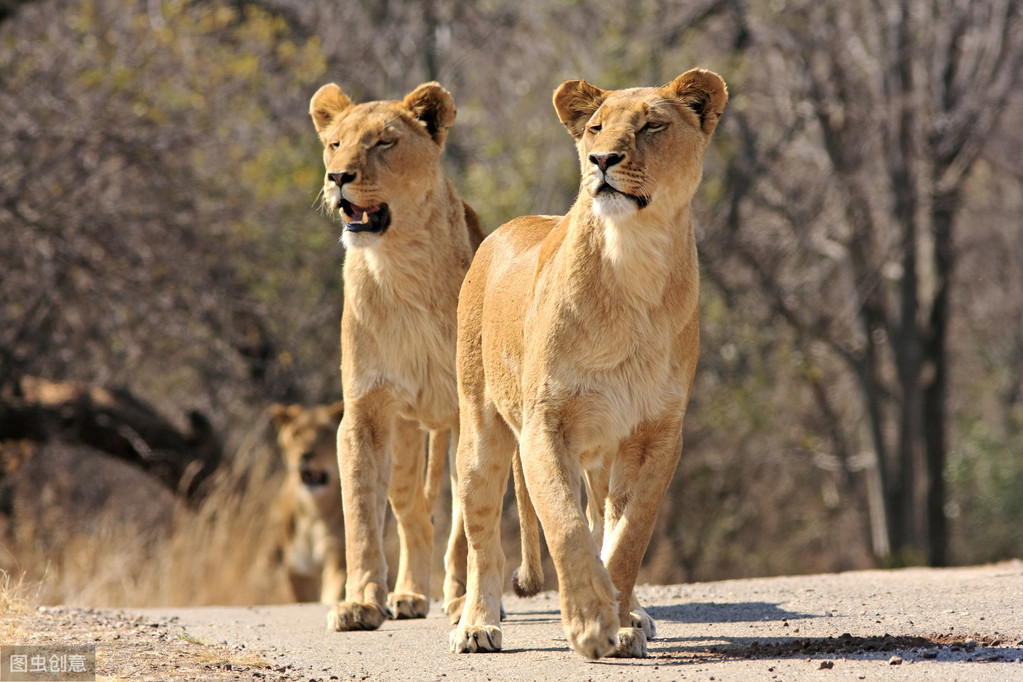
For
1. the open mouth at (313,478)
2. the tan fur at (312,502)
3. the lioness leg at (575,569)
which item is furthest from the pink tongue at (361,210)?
the open mouth at (313,478)

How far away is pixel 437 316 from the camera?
18.4 feet

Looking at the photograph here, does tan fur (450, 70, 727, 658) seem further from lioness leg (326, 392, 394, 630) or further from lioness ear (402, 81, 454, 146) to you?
lioness ear (402, 81, 454, 146)

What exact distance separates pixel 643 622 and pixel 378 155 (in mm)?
2154

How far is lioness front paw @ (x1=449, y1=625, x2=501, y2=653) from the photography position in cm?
447

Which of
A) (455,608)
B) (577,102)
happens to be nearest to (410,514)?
(455,608)

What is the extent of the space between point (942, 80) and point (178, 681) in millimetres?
11020

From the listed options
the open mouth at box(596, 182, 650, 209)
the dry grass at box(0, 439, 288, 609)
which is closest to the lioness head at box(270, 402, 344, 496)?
the dry grass at box(0, 439, 288, 609)

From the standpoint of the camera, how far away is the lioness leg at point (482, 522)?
4.51 m

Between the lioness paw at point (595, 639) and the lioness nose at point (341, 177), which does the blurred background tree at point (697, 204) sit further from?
the lioness paw at point (595, 639)

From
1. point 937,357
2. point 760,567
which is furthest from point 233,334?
point 937,357

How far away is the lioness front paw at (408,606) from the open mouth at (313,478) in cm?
334

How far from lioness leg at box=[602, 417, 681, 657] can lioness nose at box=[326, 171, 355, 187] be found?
1.73 metres

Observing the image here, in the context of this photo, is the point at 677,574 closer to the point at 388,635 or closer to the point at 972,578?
the point at 972,578

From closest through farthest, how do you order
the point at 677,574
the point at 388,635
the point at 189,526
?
the point at 388,635 < the point at 189,526 < the point at 677,574
